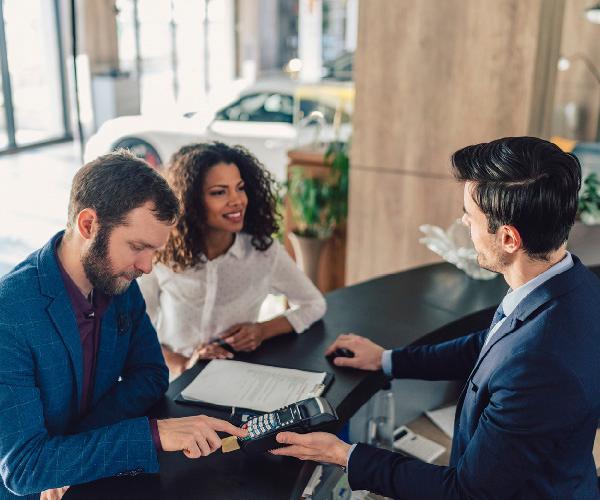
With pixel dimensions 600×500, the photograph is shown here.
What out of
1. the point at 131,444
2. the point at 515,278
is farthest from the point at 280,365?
the point at 515,278

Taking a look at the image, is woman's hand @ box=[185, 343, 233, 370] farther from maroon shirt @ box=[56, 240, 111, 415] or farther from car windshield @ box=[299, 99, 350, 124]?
car windshield @ box=[299, 99, 350, 124]

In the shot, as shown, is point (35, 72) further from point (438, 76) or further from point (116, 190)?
point (116, 190)

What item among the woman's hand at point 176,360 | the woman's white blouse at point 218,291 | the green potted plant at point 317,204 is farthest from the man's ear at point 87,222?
the green potted plant at point 317,204

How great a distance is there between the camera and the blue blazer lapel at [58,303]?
155 cm

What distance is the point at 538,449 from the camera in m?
1.33

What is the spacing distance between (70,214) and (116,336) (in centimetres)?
32

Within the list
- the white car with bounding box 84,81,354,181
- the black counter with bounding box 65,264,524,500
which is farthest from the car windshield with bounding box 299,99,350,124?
the black counter with bounding box 65,264,524,500

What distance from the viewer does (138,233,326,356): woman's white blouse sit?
2.42 meters

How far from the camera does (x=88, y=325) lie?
67.0 inches

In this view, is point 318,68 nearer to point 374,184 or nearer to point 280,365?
point 374,184

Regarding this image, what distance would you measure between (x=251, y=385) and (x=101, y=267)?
0.53 meters

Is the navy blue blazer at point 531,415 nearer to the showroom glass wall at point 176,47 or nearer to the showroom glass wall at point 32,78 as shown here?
the showroom glass wall at point 32,78

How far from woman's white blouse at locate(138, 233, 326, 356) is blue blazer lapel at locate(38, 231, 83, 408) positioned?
799mm

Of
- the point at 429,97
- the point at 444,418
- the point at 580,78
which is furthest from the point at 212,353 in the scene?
the point at 580,78
